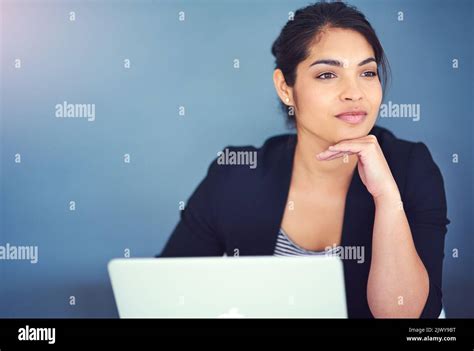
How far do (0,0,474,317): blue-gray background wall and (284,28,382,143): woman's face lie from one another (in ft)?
0.31

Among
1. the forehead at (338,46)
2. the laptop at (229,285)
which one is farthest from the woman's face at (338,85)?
the laptop at (229,285)

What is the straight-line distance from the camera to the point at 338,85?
2.46m

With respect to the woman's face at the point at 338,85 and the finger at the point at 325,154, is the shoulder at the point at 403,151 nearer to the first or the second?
the woman's face at the point at 338,85

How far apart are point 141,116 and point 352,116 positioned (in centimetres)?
77

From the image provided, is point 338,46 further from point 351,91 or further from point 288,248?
point 288,248

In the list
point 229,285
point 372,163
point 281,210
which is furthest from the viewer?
point 281,210

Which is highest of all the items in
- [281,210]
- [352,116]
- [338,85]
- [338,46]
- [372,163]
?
[338,46]

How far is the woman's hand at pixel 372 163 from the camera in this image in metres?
2.40

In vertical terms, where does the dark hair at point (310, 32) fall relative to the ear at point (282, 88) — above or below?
above

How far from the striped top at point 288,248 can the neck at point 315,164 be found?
0.23m

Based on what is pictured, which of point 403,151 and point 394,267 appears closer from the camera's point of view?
point 394,267

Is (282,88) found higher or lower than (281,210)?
higher

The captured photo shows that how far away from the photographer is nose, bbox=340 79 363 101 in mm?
2453

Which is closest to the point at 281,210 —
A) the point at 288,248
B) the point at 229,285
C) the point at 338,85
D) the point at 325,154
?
the point at 288,248
